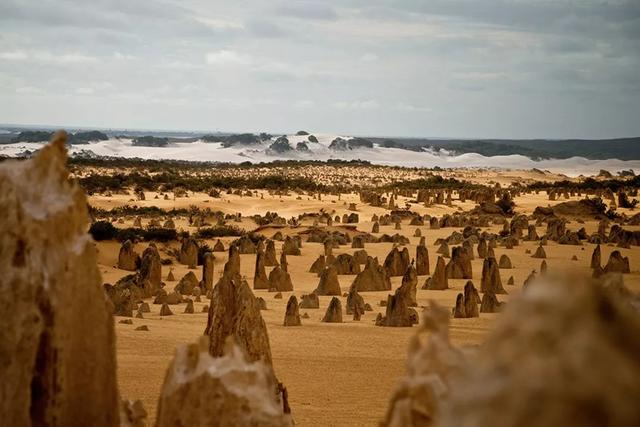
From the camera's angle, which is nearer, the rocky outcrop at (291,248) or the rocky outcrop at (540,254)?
the rocky outcrop at (540,254)

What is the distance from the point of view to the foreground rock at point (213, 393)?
3.35 metres

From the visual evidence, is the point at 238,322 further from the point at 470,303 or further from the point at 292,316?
the point at 470,303

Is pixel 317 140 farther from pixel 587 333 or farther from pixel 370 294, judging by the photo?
pixel 587 333

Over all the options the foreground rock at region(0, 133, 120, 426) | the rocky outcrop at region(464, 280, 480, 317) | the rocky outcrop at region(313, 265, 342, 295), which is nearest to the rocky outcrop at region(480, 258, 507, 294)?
the rocky outcrop at region(313, 265, 342, 295)

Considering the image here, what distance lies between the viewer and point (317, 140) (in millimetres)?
130750

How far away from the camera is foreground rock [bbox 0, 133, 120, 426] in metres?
3.22

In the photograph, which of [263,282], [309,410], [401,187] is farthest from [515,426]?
[401,187]

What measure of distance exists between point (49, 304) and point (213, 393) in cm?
Result: 70

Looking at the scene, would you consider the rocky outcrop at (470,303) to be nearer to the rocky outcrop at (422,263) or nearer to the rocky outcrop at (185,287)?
the rocky outcrop at (185,287)

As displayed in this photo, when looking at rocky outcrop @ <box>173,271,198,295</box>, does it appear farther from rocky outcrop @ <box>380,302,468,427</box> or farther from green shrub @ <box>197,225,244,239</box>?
rocky outcrop @ <box>380,302,468,427</box>

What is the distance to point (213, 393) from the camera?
3.36 metres

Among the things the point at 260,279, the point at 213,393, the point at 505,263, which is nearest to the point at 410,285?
the point at 260,279

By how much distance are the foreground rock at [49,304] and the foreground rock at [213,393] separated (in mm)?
Result: 326

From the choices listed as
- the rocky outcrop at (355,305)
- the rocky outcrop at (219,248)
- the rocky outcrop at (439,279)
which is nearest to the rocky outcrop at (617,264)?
the rocky outcrop at (439,279)
